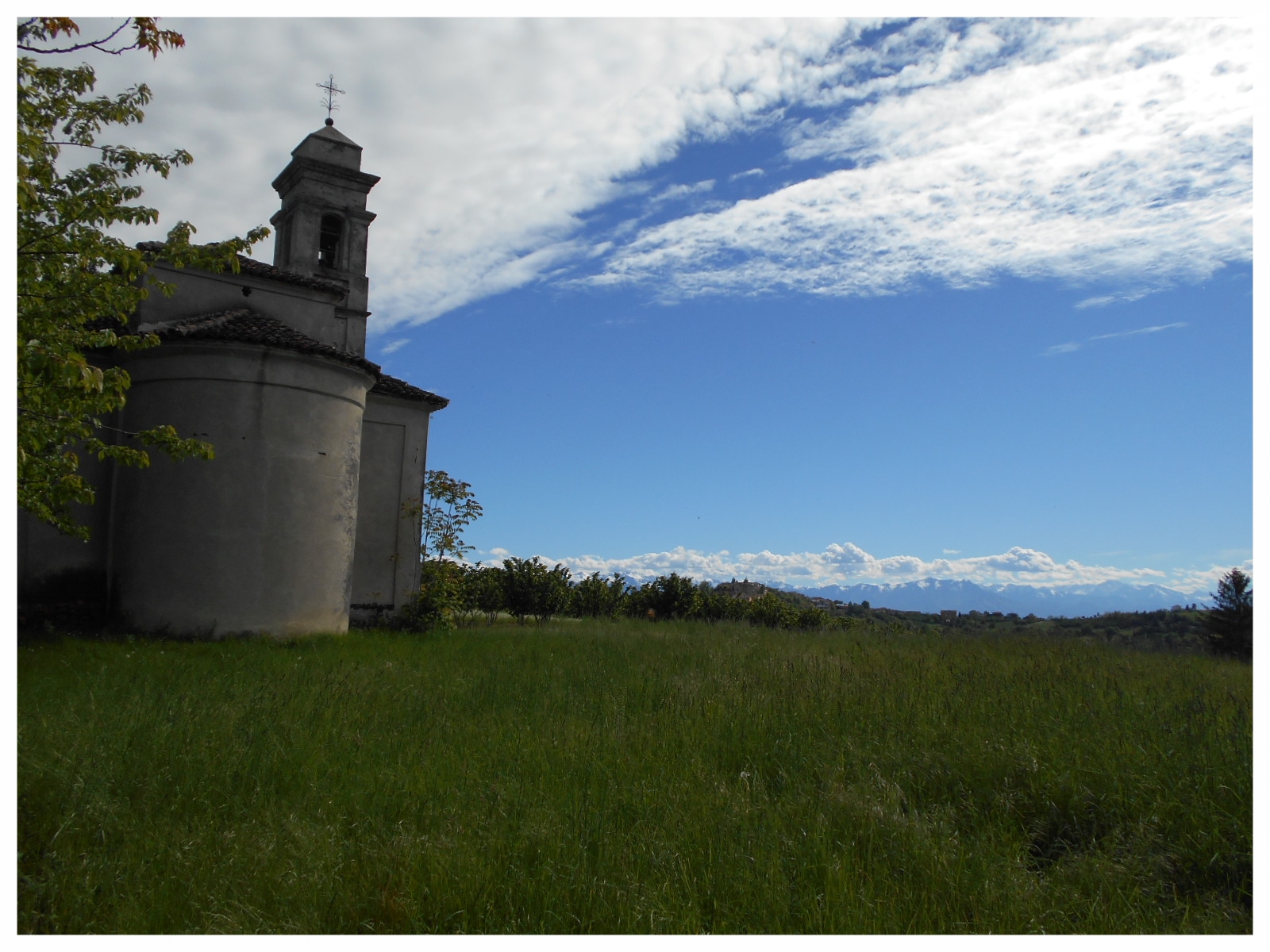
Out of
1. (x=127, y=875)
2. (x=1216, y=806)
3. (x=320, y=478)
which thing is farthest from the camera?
(x=320, y=478)

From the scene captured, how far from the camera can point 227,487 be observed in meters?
12.7

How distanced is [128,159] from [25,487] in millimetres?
4052

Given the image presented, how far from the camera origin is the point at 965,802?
482 centimetres

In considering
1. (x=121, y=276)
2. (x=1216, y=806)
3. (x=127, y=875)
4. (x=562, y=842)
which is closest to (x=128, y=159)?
(x=121, y=276)

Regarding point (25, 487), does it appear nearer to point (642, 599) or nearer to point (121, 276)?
point (121, 276)

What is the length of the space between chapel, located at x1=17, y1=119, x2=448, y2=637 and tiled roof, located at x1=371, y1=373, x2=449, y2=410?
1324 millimetres

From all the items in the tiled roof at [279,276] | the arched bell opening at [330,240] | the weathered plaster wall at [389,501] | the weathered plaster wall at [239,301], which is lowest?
the weathered plaster wall at [389,501]

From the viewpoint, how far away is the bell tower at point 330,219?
18.0 meters

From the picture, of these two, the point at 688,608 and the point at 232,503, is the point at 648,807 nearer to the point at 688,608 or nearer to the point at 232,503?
the point at 232,503

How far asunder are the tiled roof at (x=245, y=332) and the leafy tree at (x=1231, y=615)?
1870 centimetres

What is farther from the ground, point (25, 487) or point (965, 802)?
point (25, 487)

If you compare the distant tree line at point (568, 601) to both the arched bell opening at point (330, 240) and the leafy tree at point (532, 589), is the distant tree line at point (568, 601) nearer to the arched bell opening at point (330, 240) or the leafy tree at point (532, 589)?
the leafy tree at point (532, 589)

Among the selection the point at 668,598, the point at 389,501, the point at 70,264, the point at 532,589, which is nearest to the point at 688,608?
the point at 668,598

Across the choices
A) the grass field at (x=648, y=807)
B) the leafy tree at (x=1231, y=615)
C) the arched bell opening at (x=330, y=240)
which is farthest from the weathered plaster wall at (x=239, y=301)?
the leafy tree at (x=1231, y=615)
